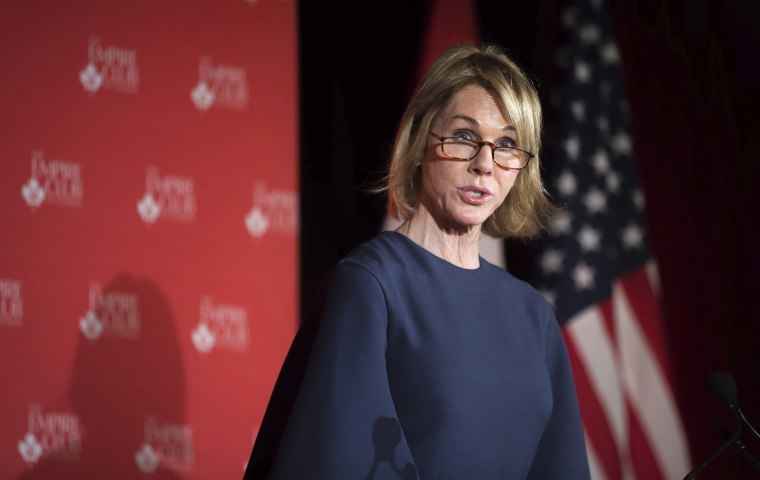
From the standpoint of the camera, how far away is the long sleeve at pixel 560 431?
1783 mm

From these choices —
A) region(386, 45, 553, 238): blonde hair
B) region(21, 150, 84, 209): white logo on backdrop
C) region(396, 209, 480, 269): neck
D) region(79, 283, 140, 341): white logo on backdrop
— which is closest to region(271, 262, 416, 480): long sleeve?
region(396, 209, 480, 269): neck

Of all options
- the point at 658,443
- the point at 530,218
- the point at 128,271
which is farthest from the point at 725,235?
the point at 128,271

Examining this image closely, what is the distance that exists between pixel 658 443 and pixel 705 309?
518 millimetres

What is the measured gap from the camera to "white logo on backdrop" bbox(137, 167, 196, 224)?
9.73 ft

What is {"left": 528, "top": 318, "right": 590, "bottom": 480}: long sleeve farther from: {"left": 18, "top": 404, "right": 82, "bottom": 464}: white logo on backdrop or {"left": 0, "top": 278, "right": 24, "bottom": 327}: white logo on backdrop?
{"left": 0, "top": 278, "right": 24, "bottom": 327}: white logo on backdrop

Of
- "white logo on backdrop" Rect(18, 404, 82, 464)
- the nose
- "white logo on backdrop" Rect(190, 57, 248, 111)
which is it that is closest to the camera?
the nose

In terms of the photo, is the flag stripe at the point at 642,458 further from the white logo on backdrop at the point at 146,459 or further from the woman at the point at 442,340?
the white logo on backdrop at the point at 146,459

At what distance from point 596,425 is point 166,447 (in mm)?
1514

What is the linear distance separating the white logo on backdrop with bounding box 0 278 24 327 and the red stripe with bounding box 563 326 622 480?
187cm

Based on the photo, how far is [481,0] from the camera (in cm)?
335

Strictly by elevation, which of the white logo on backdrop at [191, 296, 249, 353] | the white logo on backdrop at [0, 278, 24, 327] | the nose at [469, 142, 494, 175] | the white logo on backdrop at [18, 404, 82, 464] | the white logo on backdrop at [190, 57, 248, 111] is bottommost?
the white logo on backdrop at [18, 404, 82, 464]

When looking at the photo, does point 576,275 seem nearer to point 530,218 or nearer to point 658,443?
point 658,443

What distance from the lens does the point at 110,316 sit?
2.86 meters

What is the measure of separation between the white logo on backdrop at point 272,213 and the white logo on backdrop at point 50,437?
85 centimetres
